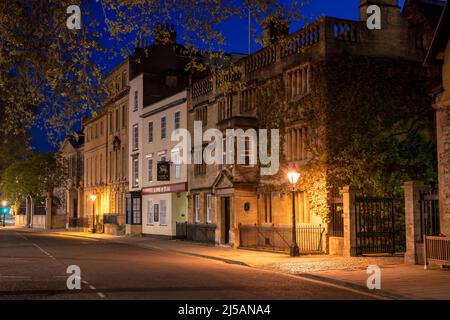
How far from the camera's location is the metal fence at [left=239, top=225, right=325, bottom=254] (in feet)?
81.0

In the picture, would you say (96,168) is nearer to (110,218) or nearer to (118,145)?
(110,218)

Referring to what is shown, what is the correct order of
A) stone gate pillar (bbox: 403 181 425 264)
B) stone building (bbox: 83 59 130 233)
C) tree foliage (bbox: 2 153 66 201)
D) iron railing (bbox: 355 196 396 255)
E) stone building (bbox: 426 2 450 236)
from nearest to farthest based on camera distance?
stone building (bbox: 426 2 450 236)
stone gate pillar (bbox: 403 181 425 264)
iron railing (bbox: 355 196 396 255)
stone building (bbox: 83 59 130 233)
tree foliage (bbox: 2 153 66 201)

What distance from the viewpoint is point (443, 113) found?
18562 mm

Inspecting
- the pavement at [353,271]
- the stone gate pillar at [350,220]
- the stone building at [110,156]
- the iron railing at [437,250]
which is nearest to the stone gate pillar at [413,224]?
the pavement at [353,271]

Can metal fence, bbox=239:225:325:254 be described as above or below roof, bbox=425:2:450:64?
below

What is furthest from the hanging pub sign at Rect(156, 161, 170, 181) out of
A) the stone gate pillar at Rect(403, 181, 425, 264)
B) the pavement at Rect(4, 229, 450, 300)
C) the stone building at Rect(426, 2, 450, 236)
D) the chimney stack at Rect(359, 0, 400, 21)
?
the stone building at Rect(426, 2, 450, 236)

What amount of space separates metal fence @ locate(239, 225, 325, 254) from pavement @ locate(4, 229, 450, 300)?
4.06 feet

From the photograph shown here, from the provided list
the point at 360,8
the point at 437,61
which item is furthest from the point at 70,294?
the point at 360,8

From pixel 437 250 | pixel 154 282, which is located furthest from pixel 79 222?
pixel 437 250

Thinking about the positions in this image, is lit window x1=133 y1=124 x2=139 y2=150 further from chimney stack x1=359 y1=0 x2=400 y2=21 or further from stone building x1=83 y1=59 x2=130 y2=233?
chimney stack x1=359 y1=0 x2=400 y2=21

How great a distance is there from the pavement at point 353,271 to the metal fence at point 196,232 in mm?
6678

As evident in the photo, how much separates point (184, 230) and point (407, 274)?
22519mm

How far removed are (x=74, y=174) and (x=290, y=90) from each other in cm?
4487
